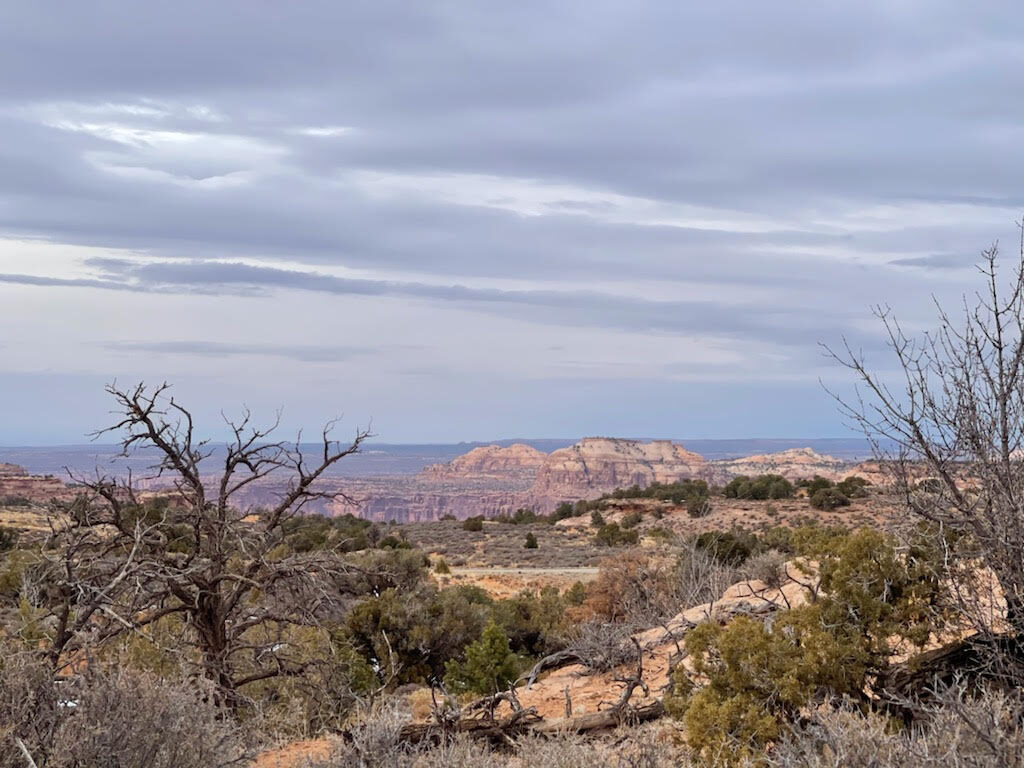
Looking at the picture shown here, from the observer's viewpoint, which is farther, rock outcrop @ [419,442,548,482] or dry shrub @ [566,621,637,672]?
rock outcrop @ [419,442,548,482]

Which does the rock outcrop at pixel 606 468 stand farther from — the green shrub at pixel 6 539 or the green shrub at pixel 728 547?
the green shrub at pixel 728 547

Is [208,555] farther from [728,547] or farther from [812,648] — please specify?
[728,547]

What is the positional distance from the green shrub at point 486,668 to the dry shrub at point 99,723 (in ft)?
28.3

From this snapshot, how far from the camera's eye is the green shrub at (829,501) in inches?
1827

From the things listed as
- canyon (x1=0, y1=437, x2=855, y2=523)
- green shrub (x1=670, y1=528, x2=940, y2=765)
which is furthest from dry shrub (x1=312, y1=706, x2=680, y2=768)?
canyon (x1=0, y1=437, x2=855, y2=523)

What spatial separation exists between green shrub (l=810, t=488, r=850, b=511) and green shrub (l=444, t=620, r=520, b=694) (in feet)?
114

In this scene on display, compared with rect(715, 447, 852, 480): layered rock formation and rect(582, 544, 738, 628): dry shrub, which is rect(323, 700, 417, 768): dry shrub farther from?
rect(715, 447, 852, 480): layered rock formation

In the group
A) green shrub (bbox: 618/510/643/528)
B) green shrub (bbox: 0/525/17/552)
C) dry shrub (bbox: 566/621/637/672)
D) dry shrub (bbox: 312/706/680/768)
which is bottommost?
green shrub (bbox: 618/510/643/528)

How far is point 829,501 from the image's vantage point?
1829 inches

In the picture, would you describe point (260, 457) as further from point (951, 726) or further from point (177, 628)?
point (951, 726)

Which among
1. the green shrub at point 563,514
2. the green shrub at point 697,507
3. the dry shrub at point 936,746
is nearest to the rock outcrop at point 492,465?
the green shrub at point 563,514

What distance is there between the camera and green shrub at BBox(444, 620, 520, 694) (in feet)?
47.8

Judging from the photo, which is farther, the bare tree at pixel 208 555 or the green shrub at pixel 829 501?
the green shrub at pixel 829 501

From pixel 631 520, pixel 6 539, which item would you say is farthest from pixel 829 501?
pixel 6 539
